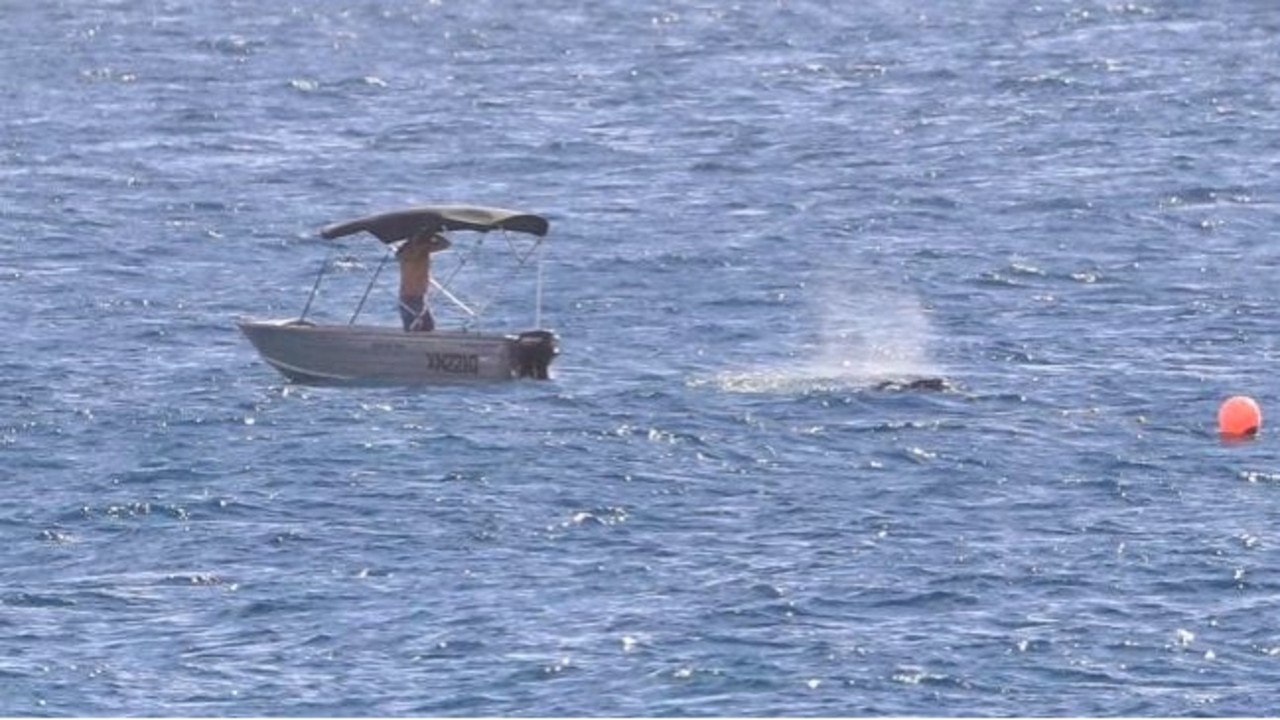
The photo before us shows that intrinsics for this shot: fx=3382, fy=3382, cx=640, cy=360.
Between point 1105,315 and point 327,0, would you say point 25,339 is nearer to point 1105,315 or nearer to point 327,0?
point 1105,315

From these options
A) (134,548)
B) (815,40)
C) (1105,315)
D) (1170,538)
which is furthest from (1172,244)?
(815,40)

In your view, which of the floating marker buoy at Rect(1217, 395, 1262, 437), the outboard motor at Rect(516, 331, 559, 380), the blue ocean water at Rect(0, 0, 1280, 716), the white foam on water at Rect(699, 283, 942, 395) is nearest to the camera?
the blue ocean water at Rect(0, 0, 1280, 716)

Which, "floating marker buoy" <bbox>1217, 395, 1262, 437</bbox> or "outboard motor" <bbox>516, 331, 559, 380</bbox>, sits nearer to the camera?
"floating marker buoy" <bbox>1217, 395, 1262, 437</bbox>

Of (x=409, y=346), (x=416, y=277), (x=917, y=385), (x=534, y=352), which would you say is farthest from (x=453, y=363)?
(x=917, y=385)

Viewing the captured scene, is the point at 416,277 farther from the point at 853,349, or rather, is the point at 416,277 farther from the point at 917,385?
the point at 853,349

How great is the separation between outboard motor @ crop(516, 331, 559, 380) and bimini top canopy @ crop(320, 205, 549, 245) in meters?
2.17

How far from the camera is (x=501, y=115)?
334 ft

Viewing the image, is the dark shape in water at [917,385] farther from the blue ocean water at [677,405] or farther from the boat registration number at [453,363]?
the boat registration number at [453,363]

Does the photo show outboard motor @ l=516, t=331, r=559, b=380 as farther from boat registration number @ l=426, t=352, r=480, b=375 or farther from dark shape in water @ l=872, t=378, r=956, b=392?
dark shape in water @ l=872, t=378, r=956, b=392

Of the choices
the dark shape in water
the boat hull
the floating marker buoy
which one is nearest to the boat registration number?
the boat hull

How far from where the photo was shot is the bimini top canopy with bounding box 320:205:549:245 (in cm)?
6178

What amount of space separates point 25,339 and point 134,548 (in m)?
18.2

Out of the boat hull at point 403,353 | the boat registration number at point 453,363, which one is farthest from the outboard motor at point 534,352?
the boat registration number at point 453,363

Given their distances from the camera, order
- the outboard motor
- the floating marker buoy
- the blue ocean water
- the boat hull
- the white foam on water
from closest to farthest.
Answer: the blue ocean water, the floating marker buoy, the boat hull, the outboard motor, the white foam on water
